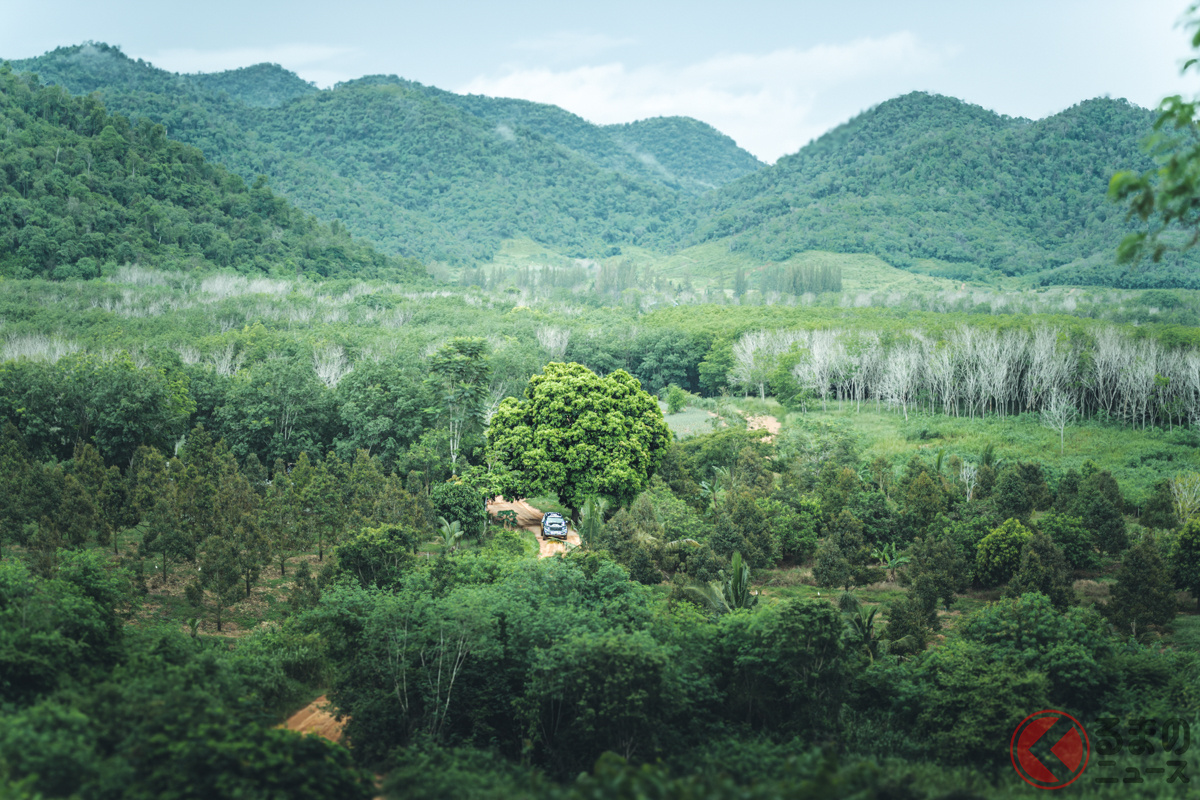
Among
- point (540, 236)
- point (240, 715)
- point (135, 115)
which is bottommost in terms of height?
point (240, 715)

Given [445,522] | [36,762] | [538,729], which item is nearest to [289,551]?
→ [445,522]

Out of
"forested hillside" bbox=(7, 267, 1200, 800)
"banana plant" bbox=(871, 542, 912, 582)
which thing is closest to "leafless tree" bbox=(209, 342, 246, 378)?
"forested hillside" bbox=(7, 267, 1200, 800)

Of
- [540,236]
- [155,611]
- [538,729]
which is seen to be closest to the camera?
[538,729]

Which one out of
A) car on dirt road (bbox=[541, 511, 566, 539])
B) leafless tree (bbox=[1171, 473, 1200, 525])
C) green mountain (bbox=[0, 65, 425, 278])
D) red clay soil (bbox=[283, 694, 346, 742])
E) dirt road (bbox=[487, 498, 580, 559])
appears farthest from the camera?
green mountain (bbox=[0, 65, 425, 278])

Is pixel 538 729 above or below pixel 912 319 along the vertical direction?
below

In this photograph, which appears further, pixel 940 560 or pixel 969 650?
pixel 940 560

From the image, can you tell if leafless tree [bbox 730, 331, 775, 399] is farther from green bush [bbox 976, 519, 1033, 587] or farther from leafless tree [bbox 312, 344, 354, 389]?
green bush [bbox 976, 519, 1033, 587]

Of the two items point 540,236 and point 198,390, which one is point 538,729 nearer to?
point 198,390

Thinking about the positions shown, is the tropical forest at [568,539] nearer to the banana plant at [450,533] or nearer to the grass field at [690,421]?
the banana plant at [450,533]
